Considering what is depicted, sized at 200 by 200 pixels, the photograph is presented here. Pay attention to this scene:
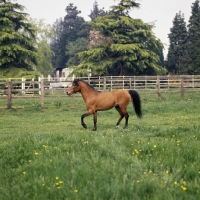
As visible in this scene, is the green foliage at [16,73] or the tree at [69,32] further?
the tree at [69,32]

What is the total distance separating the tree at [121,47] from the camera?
40250 millimetres

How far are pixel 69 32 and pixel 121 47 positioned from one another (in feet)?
180

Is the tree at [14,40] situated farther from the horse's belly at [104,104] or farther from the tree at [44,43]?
the horse's belly at [104,104]

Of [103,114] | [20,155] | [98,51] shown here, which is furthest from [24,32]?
[20,155]

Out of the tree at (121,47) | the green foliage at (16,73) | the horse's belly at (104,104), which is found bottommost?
the horse's belly at (104,104)

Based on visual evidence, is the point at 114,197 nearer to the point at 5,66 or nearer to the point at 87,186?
the point at 87,186

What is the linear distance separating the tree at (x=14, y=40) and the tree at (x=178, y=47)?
2413cm

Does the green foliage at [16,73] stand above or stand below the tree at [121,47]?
below

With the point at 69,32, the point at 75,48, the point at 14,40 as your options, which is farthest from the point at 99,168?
the point at 69,32

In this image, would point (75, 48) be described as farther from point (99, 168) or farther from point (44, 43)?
point (99, 168)

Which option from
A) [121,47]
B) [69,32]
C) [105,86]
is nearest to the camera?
[105,86]

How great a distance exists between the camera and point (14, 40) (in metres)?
36.4

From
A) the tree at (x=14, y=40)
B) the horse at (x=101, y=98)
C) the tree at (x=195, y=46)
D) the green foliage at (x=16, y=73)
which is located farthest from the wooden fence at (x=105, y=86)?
the tree at (x=195, y=46)

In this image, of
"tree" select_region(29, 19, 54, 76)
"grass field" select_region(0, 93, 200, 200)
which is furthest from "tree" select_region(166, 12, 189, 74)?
"grass field" select_region(0, 93, 200, 200)
